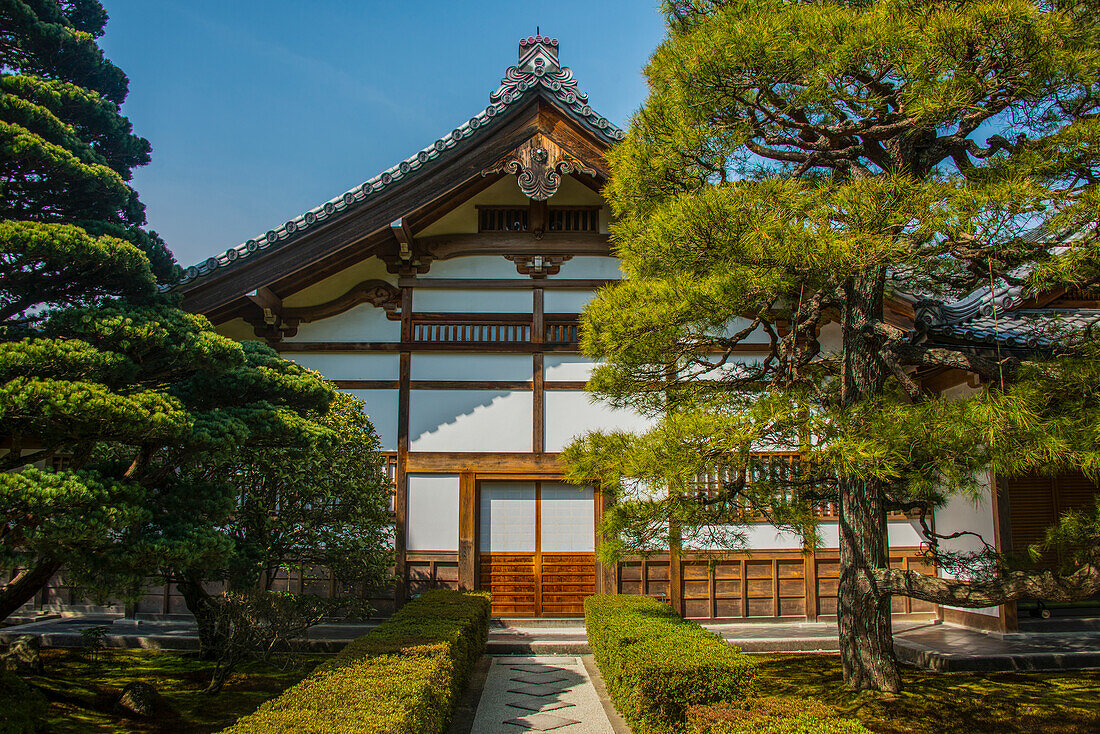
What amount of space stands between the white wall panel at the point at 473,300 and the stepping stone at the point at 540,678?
16.8ft

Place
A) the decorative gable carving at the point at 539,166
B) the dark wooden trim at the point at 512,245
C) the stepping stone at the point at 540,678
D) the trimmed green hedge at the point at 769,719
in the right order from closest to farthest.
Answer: the trimmed green hedge at the point at 769,719, the stepping stone at the point at 540,678, the decorative gable carving at the point at 539,166, the dark wooden trim at the point at 512,245

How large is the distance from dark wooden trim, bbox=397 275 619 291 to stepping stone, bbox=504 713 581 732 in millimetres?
6152

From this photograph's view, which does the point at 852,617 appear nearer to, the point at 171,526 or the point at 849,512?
the point at 849,512

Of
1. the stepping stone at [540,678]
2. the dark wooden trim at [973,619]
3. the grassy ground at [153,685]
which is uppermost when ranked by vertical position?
the dark wooden trim at [973,619]

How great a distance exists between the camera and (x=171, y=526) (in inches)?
216

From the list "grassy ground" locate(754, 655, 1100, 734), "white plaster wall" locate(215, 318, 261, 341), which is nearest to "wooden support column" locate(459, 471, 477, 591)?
"white plaster wall" locate(215, 318, 261, 341)

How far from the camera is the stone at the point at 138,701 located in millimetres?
6031

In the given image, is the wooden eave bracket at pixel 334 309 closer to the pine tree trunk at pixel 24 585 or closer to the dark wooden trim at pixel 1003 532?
the pine tree trunk at pixel 24 585

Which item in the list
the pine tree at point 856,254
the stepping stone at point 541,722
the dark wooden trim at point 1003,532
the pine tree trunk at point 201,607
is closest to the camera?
the pine tree at point 856,254

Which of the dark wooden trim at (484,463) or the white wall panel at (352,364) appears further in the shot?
the white wall panel at (352,364)

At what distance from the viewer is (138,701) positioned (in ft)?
19.9

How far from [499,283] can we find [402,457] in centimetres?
296

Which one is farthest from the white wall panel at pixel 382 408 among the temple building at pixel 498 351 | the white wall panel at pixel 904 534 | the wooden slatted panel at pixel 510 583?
the white wall panel at pixel 904 534

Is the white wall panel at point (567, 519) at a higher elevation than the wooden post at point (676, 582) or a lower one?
higher
